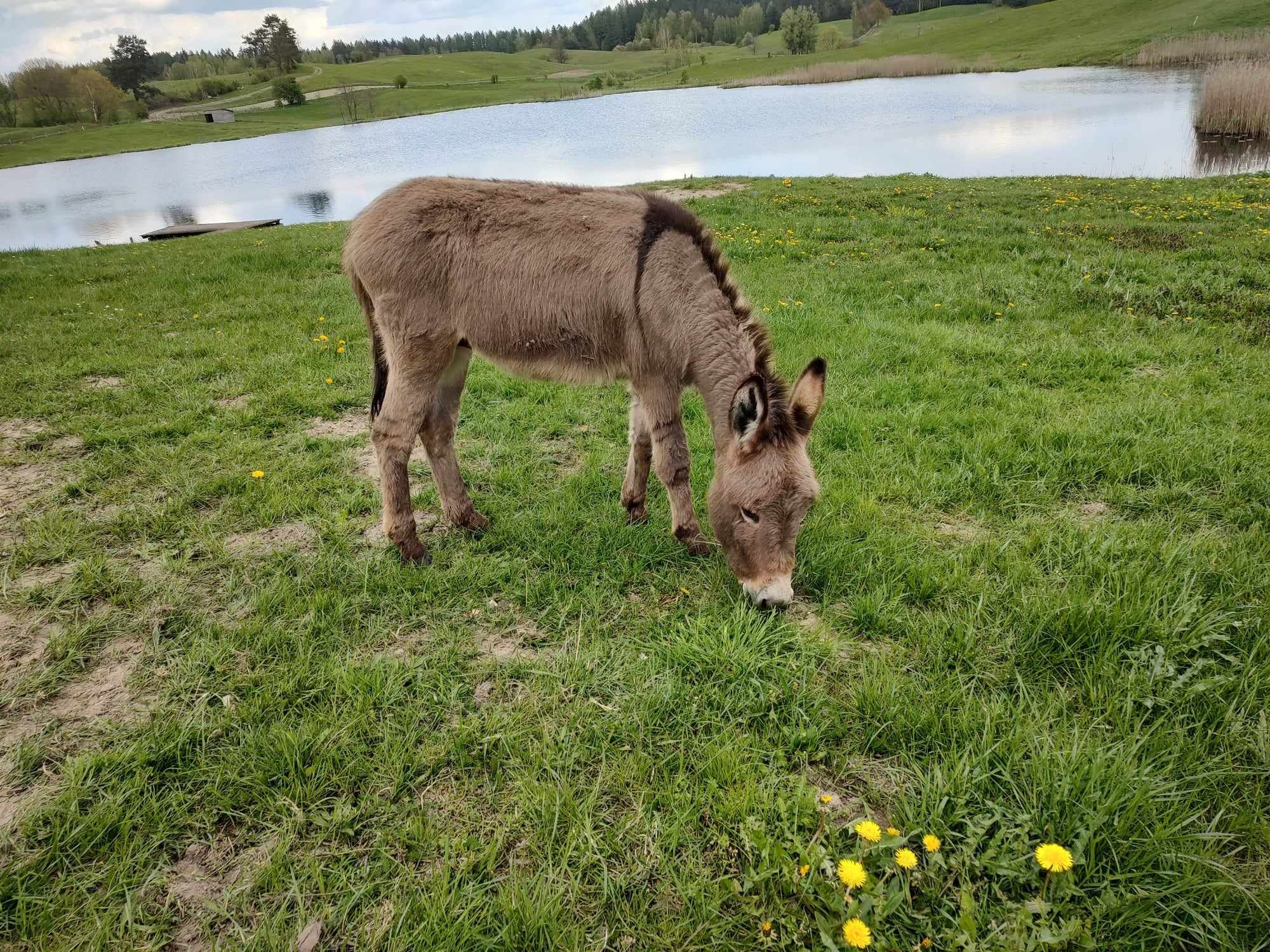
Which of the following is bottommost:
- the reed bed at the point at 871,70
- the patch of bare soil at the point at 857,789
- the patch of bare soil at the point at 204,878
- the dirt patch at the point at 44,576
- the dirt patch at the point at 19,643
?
the patch of bare soil at the point at 857,789

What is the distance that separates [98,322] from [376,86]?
107m

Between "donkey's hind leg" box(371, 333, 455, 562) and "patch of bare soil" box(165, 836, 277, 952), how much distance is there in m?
1.87

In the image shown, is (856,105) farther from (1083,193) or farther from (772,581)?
(772,581)

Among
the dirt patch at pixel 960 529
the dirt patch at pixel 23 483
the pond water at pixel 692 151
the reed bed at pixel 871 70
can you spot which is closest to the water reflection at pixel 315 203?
the pond water at pixel 692 151

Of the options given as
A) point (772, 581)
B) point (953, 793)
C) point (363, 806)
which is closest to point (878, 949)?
point (953, 793)

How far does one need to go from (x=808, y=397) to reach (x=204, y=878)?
3.36 meters

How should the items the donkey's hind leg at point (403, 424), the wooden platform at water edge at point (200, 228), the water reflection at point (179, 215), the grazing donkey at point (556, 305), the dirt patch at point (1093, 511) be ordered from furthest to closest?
the water reflection at point (179, 215), the wooden platform at water edge at point (200, 228), the dirt patch at point (1093, 511), the donkey's hind leg at point (403, 424), the grazing donkey at point (556, 305)

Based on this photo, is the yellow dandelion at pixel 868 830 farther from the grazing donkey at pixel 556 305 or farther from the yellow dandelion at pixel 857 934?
the grazing donkey at pixel 556 305

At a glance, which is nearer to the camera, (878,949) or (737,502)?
(878,949)

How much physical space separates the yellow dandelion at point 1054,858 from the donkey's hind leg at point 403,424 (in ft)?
11.1

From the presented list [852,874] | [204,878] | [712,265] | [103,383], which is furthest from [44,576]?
[852,874]

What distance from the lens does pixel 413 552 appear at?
394cm

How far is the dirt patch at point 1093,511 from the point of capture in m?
4.00

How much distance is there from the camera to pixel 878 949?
1837mm
